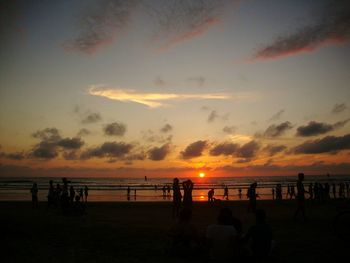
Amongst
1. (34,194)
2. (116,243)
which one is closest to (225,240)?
(116,243)

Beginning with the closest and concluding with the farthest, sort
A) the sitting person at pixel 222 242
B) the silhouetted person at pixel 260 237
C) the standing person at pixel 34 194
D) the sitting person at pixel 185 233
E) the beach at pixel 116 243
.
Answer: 1. the sitting person at pixel 222 242
2. the silhouetted person at pixel 260 237
3. the sitting person at pixel 185 233
4. the beach at pixel 116 243
5. the standing person at pixel 34 194

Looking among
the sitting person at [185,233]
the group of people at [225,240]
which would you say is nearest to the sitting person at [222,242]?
the group of people at [225,240]

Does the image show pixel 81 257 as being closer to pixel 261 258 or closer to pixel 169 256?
pixel 169 256

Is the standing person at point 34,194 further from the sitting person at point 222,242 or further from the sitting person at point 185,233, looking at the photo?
the sitting person at point 222,242

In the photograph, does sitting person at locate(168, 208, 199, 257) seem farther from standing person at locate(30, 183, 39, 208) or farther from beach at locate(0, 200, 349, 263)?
standing person at locate(30, 183, 39, 208)

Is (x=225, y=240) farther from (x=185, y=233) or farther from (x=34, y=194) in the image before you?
(x=34, y=194)

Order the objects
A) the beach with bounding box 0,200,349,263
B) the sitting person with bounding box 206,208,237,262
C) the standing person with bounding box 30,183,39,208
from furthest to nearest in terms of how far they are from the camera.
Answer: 1. the standing person with bounding box 30,183,39,208
2. the beach with bounding box 0,200,349,263
3. the sitting person with bounding box 206,208,237,262

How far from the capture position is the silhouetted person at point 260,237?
946cm

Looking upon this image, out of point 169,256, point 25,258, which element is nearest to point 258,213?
point 169,256

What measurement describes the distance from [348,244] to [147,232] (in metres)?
7.47

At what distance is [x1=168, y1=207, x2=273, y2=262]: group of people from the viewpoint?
29.6 ft

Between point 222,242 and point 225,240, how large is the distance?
0.09 metres

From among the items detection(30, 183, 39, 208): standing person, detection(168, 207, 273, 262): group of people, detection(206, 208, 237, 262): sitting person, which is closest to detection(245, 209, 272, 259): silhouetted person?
detection(168, 207, 273, 262): group of people

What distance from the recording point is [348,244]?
480 inches
